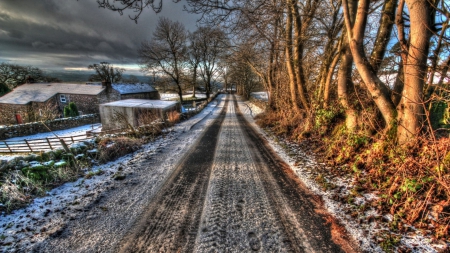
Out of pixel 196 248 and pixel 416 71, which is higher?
pixel 416 71

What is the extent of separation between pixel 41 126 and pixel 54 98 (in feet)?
36.0

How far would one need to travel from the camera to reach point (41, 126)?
21656 millimetres

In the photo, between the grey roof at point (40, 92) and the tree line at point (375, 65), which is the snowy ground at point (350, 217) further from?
the grey roof at point (40, 92)

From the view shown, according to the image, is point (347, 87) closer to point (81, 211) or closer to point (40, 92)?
point (81, 211)

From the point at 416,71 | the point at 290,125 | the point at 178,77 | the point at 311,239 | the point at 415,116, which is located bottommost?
the point at 311,239

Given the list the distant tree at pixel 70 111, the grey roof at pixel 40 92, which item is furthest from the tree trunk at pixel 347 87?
the grey roof at pixel 40 92

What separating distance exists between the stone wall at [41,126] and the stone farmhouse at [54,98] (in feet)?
15.8

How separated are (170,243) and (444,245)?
361 cm

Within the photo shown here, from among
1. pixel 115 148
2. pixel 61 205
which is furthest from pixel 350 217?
pixel 115 148

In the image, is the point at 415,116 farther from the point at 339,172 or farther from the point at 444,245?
the point at 444,245

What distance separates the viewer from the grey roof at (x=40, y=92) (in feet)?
93.4

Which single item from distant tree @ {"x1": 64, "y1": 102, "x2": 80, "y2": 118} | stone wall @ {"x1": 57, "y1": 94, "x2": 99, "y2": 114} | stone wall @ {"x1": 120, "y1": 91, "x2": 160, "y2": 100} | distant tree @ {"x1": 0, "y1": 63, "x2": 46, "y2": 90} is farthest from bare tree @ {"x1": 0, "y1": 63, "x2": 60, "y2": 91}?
stone wall @ {"x1": 120, "y1": 91, "x2": 160, "y2": 100}

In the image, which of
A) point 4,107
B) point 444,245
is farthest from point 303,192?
point 4,107

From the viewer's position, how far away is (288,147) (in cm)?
730
